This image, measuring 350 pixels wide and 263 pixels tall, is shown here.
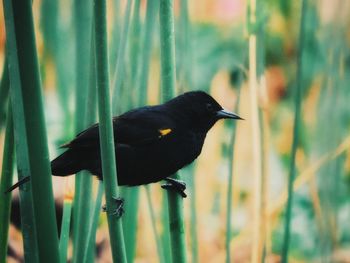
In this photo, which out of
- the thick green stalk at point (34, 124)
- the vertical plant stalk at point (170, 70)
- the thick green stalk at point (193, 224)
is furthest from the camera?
the thick green stalk at point (193, 224)

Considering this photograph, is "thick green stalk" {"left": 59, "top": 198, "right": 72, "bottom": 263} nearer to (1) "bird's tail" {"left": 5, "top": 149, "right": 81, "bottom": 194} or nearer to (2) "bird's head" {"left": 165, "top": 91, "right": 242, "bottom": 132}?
(1) "bird's tail" {"left": 5, "top": 149, "right": 81, "bottom": 194}

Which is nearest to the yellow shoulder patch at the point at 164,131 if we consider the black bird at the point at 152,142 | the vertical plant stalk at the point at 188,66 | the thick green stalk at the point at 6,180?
the black bird at the point at 152,142

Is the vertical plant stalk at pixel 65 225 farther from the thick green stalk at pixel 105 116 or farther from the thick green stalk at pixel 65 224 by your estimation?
the thick green stalk at pixel 105 116

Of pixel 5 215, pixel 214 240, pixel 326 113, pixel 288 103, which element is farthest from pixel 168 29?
pixel 288 103

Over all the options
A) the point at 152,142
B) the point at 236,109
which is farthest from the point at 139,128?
the point at 236,109

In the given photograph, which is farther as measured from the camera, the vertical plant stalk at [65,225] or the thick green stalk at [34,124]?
the vertical plant stalk at [65,225]

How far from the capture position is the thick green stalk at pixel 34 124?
0.44 metres

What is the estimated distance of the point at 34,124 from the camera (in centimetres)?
46

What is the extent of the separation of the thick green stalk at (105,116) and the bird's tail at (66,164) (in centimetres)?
20

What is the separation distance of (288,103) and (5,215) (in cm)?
115

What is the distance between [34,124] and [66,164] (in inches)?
8.4

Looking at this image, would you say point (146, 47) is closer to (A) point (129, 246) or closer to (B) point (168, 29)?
(B) point (168, 29)

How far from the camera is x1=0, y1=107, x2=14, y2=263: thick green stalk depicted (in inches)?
22.3

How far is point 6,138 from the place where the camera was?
0.57 m
